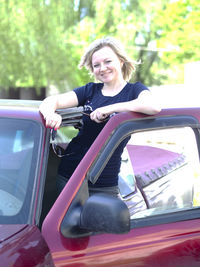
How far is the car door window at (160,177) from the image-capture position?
2.69 metres

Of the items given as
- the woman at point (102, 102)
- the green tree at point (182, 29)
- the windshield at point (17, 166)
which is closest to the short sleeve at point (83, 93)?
the woman at point (102, 102)

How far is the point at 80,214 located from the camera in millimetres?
Answer: 1851

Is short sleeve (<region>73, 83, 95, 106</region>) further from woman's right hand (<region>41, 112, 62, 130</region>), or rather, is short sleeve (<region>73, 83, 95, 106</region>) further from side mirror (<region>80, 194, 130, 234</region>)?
side mirror (<region>80, 194, 130, 234</region>)

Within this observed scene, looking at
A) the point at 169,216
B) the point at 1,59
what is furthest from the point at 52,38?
the point at 169,216

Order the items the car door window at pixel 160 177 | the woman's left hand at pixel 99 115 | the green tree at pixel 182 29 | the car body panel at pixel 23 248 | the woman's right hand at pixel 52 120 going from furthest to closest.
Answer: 1. the green tree at pixel 182 29
2. the car door window at pixel 160 177
3. the woman's left hand at pixel 99 115
4. the woman's right hand at pixel 52 120
5. the car body panel at pixel 23 248

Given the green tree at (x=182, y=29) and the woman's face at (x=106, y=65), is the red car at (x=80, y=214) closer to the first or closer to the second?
the woman's face at (x=106, y=65)

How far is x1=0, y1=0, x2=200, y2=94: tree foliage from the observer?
18.2 metres

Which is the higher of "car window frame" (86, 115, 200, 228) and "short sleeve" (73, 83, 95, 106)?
"short sleeve" (73, 83, 95, 106)

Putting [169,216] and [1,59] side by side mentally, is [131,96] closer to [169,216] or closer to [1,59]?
[169,216]

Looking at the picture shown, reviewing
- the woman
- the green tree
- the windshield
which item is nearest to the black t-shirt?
the woman

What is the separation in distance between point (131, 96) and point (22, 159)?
743 millimetres

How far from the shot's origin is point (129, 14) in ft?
73.3

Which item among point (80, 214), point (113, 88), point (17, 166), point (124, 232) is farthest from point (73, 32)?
point (124, 232)

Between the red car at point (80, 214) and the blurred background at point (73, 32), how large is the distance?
15.1m
